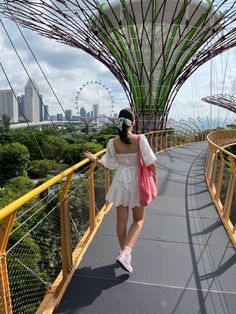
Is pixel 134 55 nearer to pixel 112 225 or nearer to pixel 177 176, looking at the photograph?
pixel 177 176

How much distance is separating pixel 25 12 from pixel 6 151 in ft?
24.7

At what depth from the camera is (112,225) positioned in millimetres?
5496

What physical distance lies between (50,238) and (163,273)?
1.54 metres

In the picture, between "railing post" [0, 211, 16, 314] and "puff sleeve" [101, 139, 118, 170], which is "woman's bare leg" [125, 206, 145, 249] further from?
"railing post" [0, 211, 16, 314]

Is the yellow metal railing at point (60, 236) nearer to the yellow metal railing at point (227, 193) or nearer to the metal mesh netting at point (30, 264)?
the metal mesh netting at point (30, 264)

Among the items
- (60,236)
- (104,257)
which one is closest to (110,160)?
(60,236)

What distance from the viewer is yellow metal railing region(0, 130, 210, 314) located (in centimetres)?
247

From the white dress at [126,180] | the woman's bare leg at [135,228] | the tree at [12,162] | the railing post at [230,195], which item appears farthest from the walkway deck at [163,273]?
the tree at [12,162]

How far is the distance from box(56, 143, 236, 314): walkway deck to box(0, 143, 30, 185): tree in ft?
52.2

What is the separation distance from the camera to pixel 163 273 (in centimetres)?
394

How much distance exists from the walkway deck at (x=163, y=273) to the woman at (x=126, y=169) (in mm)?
298

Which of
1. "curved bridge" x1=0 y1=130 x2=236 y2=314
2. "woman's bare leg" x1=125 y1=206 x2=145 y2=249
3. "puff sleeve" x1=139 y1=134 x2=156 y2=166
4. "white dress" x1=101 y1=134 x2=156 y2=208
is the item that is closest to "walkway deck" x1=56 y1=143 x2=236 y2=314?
"curved bridge" x1=0 y1=130 x2=236 y2=314

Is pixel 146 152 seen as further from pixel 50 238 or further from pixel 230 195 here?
pixel 230 195

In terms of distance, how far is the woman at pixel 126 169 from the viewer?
362cm
